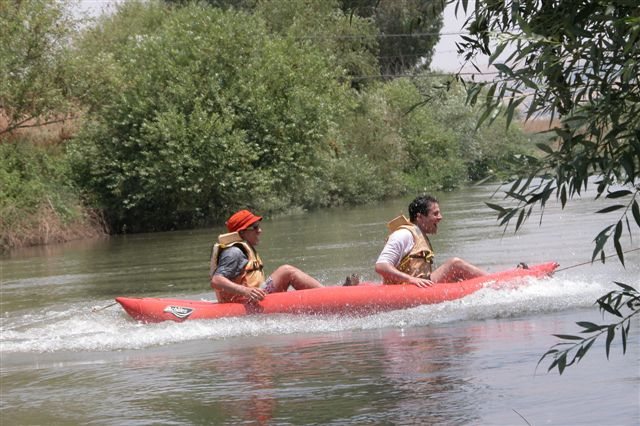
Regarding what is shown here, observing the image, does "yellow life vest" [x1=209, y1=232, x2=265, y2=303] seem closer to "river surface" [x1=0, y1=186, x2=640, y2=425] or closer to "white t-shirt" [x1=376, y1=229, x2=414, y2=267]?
"river surface" [x1=0, y1=186, x2=640, y2=425]

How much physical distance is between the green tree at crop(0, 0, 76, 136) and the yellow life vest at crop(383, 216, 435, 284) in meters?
20.6

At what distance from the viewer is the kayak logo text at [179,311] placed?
1069 cm

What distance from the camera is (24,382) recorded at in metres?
8.84

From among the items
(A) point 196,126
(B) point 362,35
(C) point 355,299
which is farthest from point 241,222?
(B) point 362,35

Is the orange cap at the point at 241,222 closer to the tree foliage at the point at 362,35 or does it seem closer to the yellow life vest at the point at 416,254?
the yellow life vest at the point at 416,254

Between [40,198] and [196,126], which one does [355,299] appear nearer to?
[40,198]

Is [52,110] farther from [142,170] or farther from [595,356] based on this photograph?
[595,356]

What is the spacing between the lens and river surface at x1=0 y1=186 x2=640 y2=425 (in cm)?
652

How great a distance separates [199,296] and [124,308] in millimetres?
2711

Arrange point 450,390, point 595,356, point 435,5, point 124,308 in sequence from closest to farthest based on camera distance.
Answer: point 435,5
point 450,390
point 595,356
point 124,308

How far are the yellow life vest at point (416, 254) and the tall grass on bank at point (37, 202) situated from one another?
19.1 m

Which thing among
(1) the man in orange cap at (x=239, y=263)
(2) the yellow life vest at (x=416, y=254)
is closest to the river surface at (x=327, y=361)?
(1) the man in orange cap at (x=239, y=263)

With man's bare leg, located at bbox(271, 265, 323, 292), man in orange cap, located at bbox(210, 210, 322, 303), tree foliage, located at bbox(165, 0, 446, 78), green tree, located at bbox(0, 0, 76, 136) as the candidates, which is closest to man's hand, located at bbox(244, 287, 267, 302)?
man in orange cap, located at bbox(210, 210, 322, 303)

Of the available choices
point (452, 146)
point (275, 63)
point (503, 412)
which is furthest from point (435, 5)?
point (452, 146)
